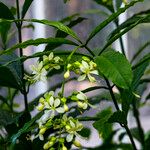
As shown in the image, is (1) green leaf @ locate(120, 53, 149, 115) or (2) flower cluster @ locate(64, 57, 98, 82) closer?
(2) flower cluster @ locate(64, 57, 98, 82)

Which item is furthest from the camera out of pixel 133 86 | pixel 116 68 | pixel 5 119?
pixel 5 119

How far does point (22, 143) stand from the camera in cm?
89

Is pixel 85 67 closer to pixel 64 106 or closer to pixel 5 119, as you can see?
pixel 64 106

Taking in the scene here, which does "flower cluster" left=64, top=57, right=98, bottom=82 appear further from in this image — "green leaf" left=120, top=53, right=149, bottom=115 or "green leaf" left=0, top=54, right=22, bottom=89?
"green leaf" left=0, top=54, right=22, bottom=89

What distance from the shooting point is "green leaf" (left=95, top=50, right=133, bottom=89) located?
56 cm

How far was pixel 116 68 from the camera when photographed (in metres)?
0.58

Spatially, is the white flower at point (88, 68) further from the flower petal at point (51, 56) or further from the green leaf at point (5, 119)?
the green leaf at point (5, 119)

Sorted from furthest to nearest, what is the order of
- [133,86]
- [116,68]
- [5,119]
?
1. [5,119]
2. [133,86]
3. [116,68]

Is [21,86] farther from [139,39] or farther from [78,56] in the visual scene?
[139,39]

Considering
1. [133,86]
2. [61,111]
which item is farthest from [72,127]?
[133,86]

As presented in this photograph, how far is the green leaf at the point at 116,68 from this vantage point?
22.2 inches

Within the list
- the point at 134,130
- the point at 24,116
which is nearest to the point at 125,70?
the point at 24,116

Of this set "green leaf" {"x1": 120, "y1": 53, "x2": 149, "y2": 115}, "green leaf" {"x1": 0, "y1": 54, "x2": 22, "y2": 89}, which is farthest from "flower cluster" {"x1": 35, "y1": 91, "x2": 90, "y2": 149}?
"green leaf" {"x1": 0, "y1": 54, "x2": 22, "y2": 89}

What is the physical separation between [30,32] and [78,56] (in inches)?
38.4
